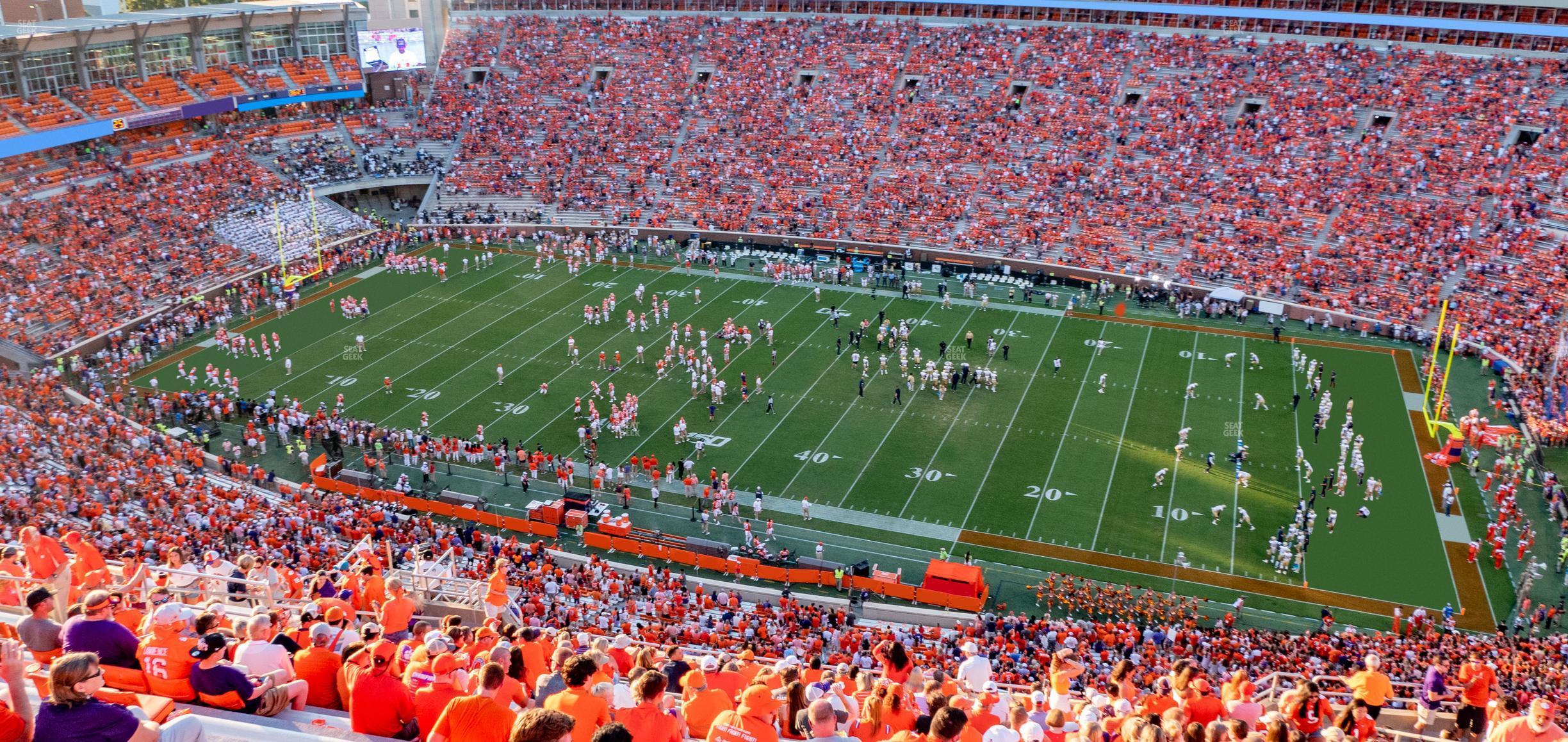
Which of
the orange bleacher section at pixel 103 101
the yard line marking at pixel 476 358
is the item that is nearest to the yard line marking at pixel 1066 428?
the yard line marking at pixel 476 358

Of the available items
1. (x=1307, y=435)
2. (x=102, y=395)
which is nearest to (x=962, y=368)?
(x=1307, y=435)

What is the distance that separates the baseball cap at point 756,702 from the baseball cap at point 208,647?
3437mm

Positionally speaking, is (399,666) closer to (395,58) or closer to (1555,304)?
(1555,304)

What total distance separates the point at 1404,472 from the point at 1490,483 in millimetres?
1831

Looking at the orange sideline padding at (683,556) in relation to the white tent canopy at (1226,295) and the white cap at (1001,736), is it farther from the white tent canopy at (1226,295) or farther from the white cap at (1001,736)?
the white tent canopy at (1226,295)

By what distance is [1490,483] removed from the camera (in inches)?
1069

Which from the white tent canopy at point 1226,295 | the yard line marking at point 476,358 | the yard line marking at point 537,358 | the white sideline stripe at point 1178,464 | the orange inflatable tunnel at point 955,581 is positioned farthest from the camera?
the white tent canopy at point 1226,295

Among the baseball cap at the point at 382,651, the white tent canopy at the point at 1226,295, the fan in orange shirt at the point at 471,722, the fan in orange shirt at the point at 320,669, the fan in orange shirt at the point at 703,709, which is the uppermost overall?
the fan in orange shirt at the point at 471,722

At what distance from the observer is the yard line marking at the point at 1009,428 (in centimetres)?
2627

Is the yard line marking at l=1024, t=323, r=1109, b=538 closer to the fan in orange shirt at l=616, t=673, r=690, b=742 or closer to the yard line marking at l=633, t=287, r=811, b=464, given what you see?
the yard line marking at l=633, t=287, r=811, b=464

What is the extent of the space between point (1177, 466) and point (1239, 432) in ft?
9.67

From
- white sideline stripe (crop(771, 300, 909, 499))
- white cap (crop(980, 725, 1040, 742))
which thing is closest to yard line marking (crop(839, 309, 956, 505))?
white sideline stripe (crop(771, 300, 909, 499))

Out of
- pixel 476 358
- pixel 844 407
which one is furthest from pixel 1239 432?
pixel 476 358

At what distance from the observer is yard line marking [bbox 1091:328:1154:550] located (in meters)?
25.6
